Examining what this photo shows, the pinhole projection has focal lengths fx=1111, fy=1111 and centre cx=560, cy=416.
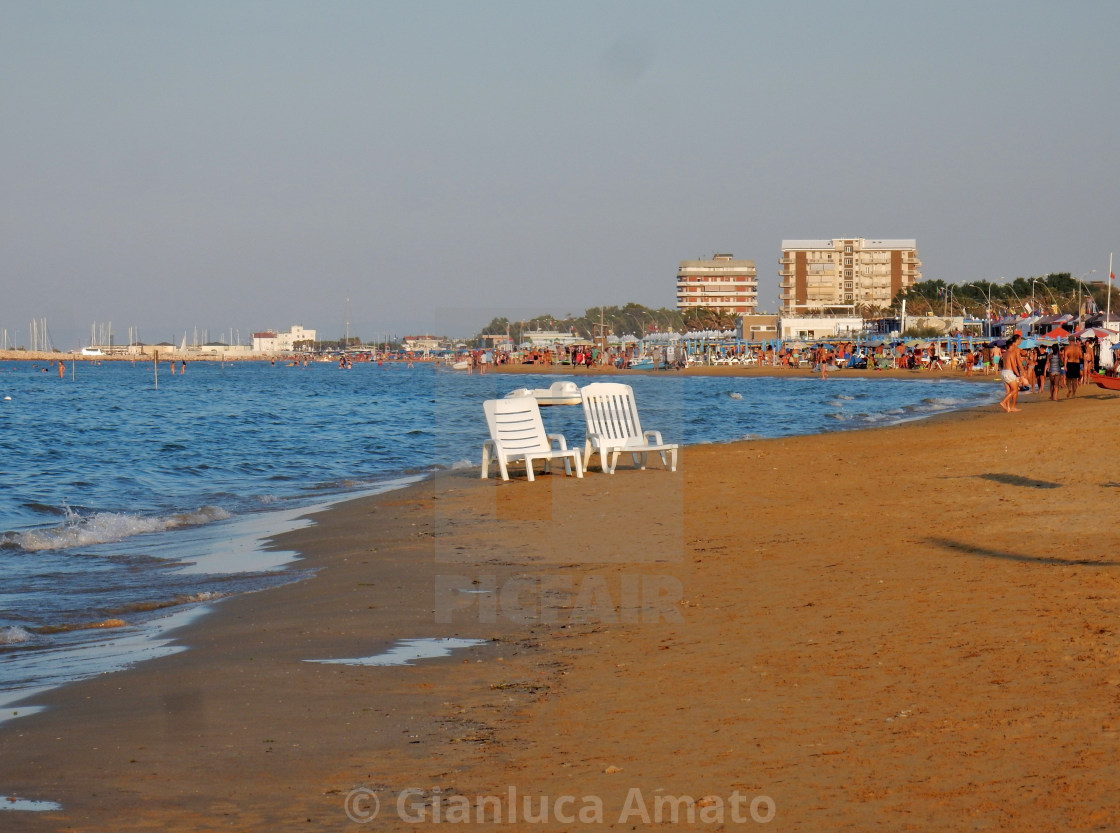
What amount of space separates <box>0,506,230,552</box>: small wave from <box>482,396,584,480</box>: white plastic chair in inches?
138

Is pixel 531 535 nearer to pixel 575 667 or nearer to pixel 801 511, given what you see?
pixel 801 511

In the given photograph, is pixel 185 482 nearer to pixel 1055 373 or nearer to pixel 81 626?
pixel 81 626

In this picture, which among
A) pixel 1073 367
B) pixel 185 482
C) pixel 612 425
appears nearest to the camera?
pixel 612 425

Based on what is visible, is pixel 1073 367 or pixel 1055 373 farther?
pixel 1073 367

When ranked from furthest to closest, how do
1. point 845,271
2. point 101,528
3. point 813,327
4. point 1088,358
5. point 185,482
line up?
point 845,271
point 813,327
point 1088,358
point 185,482
point 101,528

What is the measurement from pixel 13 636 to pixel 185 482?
1189 centimetres

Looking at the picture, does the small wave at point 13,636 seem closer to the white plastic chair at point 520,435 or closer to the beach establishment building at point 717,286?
the white plastic chair at point 520,435

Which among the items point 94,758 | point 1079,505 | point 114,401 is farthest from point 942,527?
point 114,401

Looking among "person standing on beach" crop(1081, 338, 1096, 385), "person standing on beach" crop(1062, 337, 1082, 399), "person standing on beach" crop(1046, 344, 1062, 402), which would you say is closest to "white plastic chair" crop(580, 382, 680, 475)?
"person standing on beach" crop(1046, 344, 1062, 402)

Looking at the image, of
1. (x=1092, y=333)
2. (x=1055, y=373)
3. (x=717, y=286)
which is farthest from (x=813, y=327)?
(x=1055, y=373)

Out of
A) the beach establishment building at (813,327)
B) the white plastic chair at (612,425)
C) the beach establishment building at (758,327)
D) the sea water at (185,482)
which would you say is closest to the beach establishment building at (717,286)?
the beach establishment building at (758,327)

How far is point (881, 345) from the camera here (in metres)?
89.0

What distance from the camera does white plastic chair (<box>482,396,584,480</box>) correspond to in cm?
1341

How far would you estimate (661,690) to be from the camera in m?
5.06
